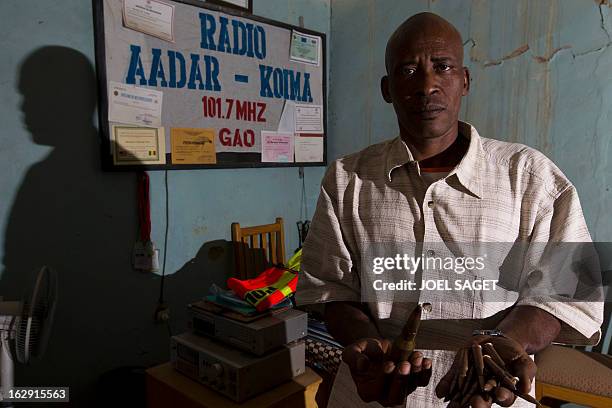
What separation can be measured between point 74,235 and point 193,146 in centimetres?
69

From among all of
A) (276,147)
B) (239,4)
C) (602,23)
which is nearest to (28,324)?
(276,147)

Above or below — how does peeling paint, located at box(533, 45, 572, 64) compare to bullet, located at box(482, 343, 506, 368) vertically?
above

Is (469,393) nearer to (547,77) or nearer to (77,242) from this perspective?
(77,242)

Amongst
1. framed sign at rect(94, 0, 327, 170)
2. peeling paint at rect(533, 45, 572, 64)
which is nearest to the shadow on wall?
framed sign at rect(94, 0, 327, 170)

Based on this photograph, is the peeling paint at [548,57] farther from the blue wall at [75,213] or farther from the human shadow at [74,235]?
the human shadow at [74,235]

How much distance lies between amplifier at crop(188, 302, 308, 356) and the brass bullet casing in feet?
2.80

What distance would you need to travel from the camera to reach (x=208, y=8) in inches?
85.4

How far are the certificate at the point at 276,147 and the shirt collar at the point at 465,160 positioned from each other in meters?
1.64

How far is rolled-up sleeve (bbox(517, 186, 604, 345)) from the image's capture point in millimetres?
739

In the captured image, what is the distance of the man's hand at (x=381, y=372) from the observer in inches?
26.9

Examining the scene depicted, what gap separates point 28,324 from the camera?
1241 mm

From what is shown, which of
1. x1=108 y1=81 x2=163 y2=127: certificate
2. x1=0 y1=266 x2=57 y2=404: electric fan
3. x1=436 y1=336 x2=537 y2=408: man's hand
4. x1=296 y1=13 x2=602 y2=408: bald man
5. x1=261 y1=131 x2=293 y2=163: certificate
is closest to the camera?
x1=436 y1=336 x2=537 y2=408: man's hand

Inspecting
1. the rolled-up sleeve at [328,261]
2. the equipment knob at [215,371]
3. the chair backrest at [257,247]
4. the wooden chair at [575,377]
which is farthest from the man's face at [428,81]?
the chair backrest at [257,247]

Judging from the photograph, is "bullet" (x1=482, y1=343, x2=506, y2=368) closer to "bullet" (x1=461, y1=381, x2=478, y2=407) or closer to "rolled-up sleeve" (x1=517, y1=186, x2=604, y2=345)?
"bullet" (x1=461, y1=381, x2=478, y2=407)
